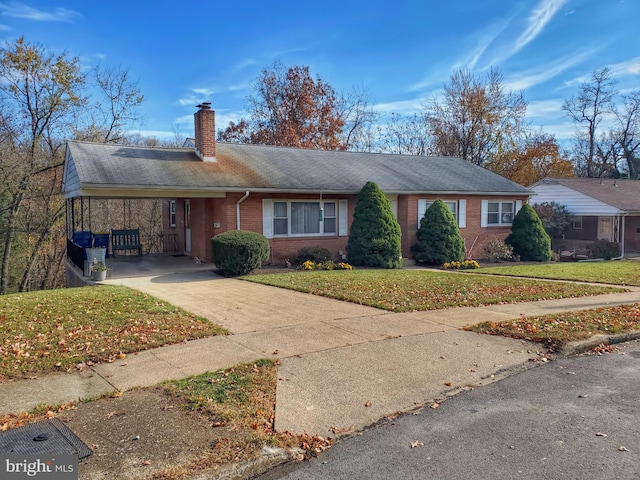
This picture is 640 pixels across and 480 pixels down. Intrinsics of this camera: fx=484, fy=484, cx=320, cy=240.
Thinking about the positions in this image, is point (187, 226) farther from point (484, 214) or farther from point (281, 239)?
point (484, 214)

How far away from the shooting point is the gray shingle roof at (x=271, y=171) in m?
14.6

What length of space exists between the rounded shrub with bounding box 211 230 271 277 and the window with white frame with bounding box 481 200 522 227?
1143 cm

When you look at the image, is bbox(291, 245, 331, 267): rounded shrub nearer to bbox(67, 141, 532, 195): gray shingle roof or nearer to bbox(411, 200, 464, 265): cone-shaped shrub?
bbox(67, 141, 532, 195): gray shingle roof

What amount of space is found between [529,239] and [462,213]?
9.82 feet

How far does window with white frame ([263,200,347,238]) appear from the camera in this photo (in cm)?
1662

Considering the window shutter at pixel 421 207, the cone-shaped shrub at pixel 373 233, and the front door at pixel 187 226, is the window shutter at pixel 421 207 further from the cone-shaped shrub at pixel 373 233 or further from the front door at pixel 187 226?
the front door at pixel 187 226

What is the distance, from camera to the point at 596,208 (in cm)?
2548

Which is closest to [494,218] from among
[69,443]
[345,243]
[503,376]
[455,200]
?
[455,200]

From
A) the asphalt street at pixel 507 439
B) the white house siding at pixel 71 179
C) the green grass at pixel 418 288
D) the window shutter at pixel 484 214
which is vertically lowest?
the asphalt street at pixel 507 439

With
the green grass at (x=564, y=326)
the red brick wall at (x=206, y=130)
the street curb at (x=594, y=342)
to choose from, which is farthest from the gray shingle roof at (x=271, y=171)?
the street curb at (x=594, y=342)

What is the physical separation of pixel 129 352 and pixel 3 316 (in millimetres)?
3314

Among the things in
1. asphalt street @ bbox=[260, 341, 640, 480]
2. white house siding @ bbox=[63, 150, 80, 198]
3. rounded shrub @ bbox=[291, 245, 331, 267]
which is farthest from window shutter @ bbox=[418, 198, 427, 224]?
asphalt street @ bbox=[260, 341, 640, 480]

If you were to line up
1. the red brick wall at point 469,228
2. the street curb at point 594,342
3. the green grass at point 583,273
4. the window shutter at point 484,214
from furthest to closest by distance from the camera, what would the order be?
the window shutter at point 484,214 → the red brick wall at point 469,228 → the green grass at point 583,273 → the street curb at point 594,342

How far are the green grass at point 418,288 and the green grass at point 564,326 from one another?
63.7 inches
